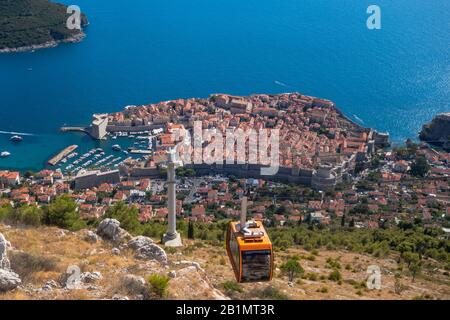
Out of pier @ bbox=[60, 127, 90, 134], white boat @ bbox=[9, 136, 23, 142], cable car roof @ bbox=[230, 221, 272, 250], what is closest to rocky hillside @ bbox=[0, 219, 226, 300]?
cable car roof @ bbox=[230, 221, 272, 250]

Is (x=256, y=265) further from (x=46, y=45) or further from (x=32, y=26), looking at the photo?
(x=32, y=26)

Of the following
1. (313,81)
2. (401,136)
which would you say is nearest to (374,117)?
(401,136)

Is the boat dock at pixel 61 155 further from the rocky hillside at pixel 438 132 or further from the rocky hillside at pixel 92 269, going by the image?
the rocky hillside at pixel 438 132

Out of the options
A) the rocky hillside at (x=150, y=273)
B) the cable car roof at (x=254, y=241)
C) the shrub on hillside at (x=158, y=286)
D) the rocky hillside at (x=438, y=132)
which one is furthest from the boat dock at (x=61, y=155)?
the cable car roof at (x=254, y=241)

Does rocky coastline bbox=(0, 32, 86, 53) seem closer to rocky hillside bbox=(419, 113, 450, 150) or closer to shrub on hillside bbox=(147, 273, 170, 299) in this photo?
rocky hillside bbox=(419, 113, 450, 150)

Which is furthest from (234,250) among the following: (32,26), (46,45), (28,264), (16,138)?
(32,26)

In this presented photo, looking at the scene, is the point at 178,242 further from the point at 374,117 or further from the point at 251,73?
the point at 251,73
